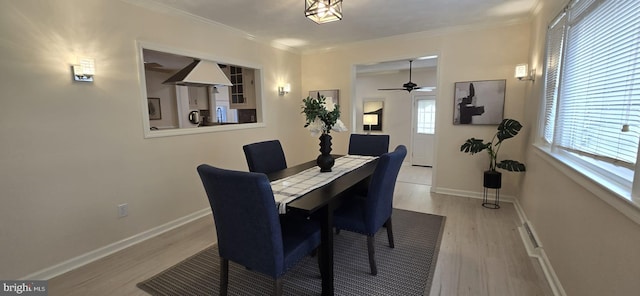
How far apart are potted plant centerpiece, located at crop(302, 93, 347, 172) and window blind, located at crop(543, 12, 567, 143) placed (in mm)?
1905

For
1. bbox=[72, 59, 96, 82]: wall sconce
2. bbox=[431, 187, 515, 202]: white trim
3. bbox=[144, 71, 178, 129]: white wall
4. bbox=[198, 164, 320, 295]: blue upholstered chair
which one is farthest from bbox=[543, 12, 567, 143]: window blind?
bbox=[144, 71, 178, 129]: white wall

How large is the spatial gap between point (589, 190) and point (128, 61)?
365 centimetres

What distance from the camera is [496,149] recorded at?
3.78 metres

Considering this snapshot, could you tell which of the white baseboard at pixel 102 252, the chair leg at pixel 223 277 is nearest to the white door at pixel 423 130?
the white baseboard at pixel 102 252

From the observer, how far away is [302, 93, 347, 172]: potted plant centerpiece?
2.34 m

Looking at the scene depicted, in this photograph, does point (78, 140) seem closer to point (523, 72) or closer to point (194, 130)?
point (194, 130)

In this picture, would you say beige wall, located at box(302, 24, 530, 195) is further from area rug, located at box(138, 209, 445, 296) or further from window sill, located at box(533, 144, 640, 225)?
window sill, located at box(533, 144, 640, 225)

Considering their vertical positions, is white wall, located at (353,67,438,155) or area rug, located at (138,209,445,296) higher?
white wall, located at (353,67,438,155)

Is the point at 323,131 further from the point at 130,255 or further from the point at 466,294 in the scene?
the point at 130,255

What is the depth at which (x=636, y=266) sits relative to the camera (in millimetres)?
1102

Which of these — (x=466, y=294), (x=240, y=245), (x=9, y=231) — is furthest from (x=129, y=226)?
(x=466, y=294)

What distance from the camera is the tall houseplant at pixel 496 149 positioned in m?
3.28

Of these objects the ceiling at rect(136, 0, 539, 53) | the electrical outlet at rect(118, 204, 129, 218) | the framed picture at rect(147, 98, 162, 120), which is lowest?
the electrical outlet at rect(118, 204, 129, 218)

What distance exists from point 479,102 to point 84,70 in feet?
14.4
